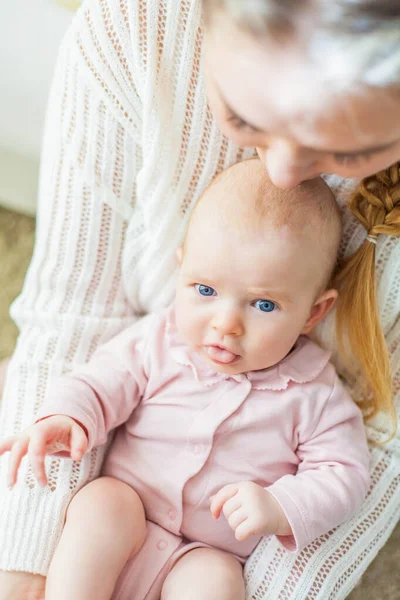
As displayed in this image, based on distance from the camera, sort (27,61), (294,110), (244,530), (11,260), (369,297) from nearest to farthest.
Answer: (294,110) < (244,530) < (369,297) < (27,61) < (11,260)

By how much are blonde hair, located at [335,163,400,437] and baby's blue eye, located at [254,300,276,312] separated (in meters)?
0.13

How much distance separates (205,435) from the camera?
0.90 meters

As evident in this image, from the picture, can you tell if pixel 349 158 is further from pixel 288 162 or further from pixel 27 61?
pixel 27 61

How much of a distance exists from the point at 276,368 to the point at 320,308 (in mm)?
105

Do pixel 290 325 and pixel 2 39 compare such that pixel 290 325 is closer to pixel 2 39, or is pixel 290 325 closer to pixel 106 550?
pixel 106 550

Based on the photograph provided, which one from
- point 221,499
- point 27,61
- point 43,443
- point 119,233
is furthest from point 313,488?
point 27,61

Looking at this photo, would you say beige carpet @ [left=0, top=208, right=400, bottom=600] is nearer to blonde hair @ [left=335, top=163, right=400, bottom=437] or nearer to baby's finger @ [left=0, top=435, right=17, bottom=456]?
baby's finger @ [left=0, top=435, right=17, bottom=456]

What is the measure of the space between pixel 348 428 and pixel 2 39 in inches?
33.7

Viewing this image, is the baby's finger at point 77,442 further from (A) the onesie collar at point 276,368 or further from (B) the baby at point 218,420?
(A) the onesie collar at point 276,368

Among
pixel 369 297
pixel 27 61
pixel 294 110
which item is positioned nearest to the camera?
pixel 294 110

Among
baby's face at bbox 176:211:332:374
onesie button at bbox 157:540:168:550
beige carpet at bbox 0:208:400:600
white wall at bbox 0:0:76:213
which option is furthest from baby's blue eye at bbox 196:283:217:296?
beige carpet at bbox 0:208:400:600

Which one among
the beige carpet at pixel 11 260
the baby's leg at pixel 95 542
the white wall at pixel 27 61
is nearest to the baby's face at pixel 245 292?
the baby's leg at pixel 95 542

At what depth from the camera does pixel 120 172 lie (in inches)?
37.0

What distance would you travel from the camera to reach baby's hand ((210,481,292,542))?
78cm
